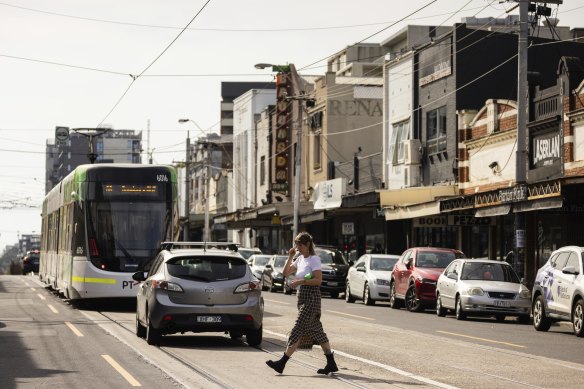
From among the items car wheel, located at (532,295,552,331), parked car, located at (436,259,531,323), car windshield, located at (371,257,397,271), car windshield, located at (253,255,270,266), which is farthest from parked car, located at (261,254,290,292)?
car wheel, located at (532,295,552,331)

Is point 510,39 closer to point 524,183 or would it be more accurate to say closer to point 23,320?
point 524,183

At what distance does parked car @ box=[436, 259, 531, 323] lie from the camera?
2788cm

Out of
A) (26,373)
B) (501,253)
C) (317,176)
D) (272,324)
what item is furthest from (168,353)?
(317,176)

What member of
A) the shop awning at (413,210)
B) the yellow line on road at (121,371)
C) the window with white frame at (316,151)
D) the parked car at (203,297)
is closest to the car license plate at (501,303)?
the parked car at (203,297)

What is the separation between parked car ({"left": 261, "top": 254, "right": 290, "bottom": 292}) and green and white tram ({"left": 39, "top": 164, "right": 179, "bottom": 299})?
56.9 feet

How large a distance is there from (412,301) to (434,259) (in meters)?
1.63

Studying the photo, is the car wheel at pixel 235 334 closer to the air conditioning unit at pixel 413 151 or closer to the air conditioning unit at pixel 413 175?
the air conditioning unit at pixel 413 151

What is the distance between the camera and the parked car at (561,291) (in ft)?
74.0

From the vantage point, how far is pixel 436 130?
47.4 meters

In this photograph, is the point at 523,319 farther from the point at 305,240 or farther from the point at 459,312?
the point at 305,240

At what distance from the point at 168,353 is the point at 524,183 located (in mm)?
16543

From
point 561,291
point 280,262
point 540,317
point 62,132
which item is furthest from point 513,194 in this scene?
point 62,132

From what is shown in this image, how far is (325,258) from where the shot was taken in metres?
43.6

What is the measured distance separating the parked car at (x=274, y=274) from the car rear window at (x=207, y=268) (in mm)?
27529
